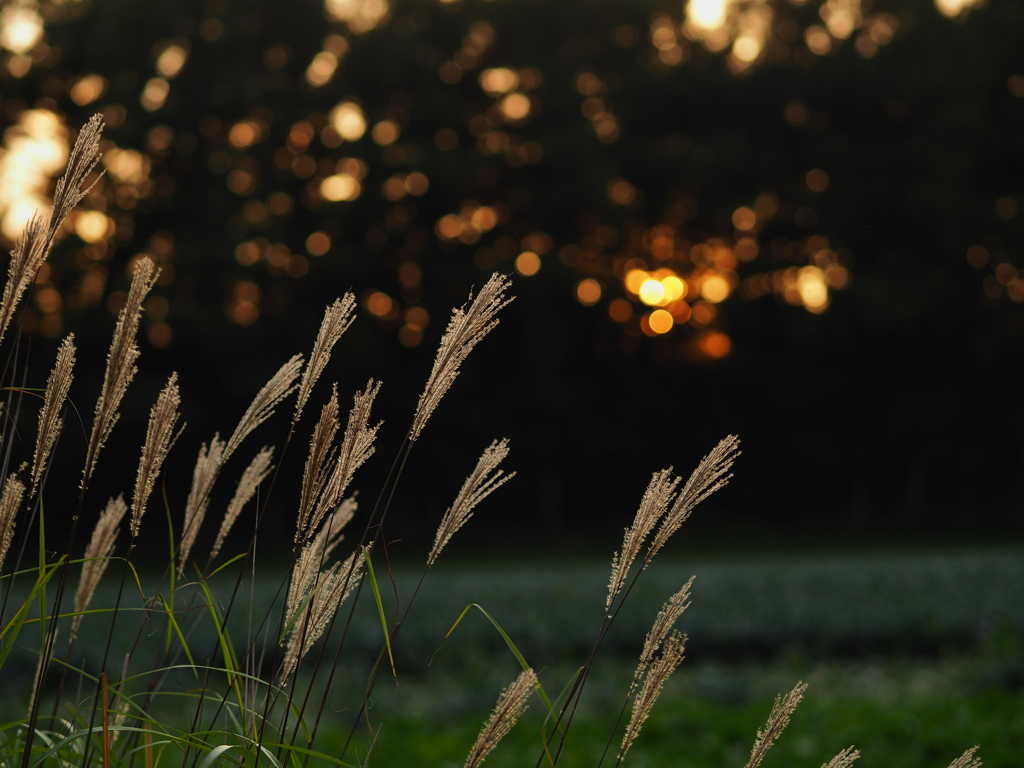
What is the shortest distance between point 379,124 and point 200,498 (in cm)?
2322

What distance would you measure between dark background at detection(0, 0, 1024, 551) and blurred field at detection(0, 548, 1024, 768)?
11.9 meters

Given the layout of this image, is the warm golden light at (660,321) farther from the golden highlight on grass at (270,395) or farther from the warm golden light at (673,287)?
the golden highlight on grass at (270,395)

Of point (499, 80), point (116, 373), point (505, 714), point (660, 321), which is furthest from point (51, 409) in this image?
point (499, 80)

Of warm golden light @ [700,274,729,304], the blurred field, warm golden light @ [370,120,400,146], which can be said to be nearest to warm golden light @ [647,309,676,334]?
warm golden light @ [700,274,729,304]

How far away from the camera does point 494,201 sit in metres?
24.2

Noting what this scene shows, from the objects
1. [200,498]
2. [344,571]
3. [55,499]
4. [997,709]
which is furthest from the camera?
[55,499]

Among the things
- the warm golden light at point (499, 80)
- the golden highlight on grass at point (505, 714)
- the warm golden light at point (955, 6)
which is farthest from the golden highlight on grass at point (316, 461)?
the warm golden light at point (955, 6)

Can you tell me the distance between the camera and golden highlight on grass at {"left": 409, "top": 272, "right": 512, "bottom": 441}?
48.6 inches

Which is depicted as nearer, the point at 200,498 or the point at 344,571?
the point at 344,571

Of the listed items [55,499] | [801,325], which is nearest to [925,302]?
[801,325]

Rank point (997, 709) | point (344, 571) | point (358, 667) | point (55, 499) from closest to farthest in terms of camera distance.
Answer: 1. point (344, 571)
2. point (997, 709)
3. point (358, 667)
4. point (55, 499)

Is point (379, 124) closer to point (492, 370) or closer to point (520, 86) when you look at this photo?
point (520, 86)

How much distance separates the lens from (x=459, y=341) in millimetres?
1240

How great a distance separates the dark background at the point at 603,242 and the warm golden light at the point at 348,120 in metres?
0.28
